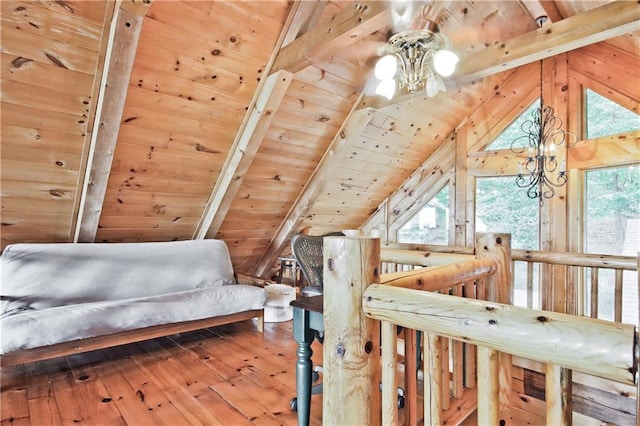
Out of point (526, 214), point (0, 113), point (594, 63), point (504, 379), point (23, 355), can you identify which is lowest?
point (23, 355)

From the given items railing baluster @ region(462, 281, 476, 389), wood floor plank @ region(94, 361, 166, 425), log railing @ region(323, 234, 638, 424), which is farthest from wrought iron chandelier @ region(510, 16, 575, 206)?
wood floor plank @ region(94, 361, 166, 425)

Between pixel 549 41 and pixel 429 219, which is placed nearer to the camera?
pixel 549 41

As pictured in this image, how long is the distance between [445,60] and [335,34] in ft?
2.33

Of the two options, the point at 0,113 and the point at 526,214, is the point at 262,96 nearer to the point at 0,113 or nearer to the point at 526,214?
the point at 0,113

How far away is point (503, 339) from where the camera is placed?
0.81 metres

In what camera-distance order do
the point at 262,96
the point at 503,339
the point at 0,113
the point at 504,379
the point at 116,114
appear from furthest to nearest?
1. the point at 262,96
2. the point at 116,114
3. the point at 0,113
4. the point at 504,379
5. the point at 503,339

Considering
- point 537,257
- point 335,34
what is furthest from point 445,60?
point 537,257

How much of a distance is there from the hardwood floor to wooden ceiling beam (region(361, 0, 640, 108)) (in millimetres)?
2581

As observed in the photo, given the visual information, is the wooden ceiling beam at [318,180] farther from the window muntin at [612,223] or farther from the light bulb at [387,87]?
the window muntin at [612,223]

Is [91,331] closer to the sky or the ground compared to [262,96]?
closer to the ground

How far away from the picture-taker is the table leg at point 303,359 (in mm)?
1626

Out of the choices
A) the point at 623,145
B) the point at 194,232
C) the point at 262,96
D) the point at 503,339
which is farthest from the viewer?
the point at 194,232

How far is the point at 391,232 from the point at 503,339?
468 centimetres

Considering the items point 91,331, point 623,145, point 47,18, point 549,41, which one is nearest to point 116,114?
point 47,18
